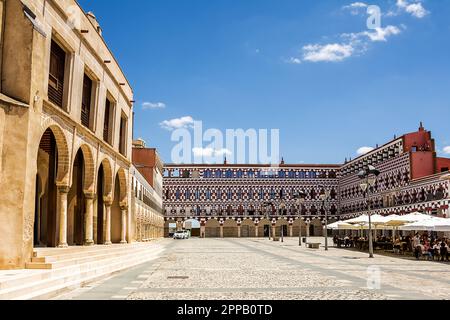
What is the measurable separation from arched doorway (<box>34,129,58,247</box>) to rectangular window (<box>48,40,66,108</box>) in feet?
4.53

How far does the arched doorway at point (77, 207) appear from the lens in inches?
919

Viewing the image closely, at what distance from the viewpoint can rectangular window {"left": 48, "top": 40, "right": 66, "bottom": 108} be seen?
1834 cm

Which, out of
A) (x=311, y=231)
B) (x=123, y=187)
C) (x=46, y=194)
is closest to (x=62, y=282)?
(x=46, y=194)

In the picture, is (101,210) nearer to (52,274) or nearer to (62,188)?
(62,188)

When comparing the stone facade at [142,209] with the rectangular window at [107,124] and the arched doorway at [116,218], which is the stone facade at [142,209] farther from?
the rectangular window at [107,124]

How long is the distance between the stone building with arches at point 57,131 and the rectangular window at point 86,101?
0.05m

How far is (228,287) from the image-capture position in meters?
13.5

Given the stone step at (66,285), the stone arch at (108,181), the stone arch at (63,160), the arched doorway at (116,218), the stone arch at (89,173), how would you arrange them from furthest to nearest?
the arched doorway at (116,218) < the stone arch at (108,181) < the stone arch at (89,173) < the stone arch at (63,160) < the stone step at (66,285)

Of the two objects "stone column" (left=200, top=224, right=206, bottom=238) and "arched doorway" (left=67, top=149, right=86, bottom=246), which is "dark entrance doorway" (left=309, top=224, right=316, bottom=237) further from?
"arched doorway" (left=67, top=149, right=86, bottom=246)

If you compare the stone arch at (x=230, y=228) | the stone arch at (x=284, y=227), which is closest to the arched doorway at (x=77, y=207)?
the stone arch at (x=230, y=228)

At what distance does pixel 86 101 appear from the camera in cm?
2306
